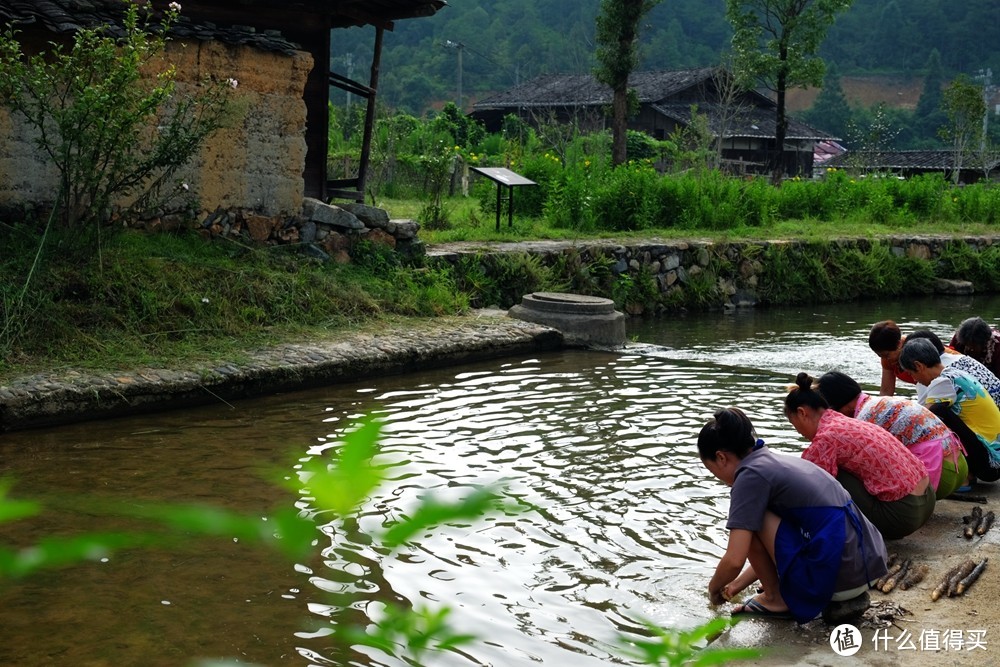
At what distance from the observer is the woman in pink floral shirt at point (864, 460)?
522 centimetres

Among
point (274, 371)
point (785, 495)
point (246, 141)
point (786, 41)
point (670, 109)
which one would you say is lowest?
point (274, 371)

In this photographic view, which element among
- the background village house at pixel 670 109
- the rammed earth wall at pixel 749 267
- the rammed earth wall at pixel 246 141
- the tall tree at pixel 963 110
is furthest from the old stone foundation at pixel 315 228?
→ the background village house at pixel 670 109

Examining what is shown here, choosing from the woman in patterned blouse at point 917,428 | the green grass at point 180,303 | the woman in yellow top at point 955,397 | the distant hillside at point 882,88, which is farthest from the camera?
the distant hillside at point 882,88

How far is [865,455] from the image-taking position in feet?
17.3

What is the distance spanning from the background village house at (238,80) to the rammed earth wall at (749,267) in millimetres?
2370

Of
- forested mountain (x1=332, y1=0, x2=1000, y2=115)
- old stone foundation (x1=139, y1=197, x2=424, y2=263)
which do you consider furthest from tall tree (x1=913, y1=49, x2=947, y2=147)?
old stone foundation (x1=139, y1=197, x2=424, y2=263)

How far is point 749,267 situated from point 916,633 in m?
12.4

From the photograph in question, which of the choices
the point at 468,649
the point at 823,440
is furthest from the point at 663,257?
the point at 468,649

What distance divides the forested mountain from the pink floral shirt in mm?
41089

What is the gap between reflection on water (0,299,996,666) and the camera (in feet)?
15.1

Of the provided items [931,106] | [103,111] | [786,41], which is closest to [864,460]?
[103,111]

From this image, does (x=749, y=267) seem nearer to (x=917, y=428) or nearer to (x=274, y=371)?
(x=274, y=371)

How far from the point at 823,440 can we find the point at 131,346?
19.1 feet

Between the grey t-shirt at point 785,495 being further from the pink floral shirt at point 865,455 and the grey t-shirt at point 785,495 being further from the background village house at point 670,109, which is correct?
the background village house at point 670,109
